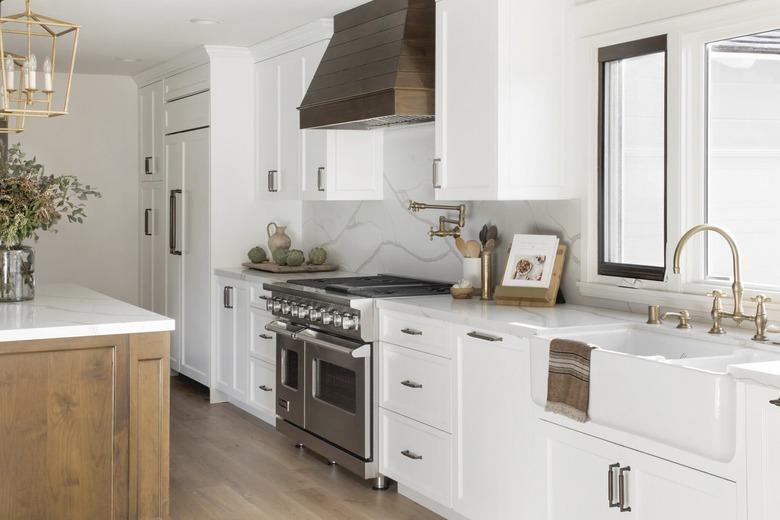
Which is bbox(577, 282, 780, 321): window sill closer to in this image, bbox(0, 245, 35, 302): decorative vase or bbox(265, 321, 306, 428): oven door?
bbox(265, 321, 306, 428): oven door

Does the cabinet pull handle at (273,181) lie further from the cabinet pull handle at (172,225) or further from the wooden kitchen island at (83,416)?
the wooden kitchen island at (83,416)

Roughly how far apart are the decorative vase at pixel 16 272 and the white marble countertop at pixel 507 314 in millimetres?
1608

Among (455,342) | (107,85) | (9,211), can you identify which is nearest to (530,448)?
(455,342)

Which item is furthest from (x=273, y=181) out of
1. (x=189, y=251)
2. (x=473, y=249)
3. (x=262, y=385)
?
(x=473, y=249)

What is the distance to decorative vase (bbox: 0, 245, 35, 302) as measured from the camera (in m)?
3.92

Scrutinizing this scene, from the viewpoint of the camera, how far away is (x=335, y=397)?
14.3 ft

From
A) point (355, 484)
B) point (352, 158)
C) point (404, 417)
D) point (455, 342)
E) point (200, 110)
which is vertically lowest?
point (355, 484)

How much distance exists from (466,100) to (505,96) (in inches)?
9.0

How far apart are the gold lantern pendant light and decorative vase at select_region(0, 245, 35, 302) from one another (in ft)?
1.77

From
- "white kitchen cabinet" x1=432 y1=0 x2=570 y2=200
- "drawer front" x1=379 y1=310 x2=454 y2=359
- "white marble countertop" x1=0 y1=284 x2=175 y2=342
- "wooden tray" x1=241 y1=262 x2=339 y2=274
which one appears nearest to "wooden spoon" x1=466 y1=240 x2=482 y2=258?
"white kitchen cabinet" x1=432 y1=0 x2=570 y2=200

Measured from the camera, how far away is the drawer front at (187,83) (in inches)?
241

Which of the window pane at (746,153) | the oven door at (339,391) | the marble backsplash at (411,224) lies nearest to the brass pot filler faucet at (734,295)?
the window pane at (746,153)

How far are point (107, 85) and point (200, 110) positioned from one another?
1772 mm

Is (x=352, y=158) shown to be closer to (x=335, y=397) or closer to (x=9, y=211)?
(x=335, y=397)
